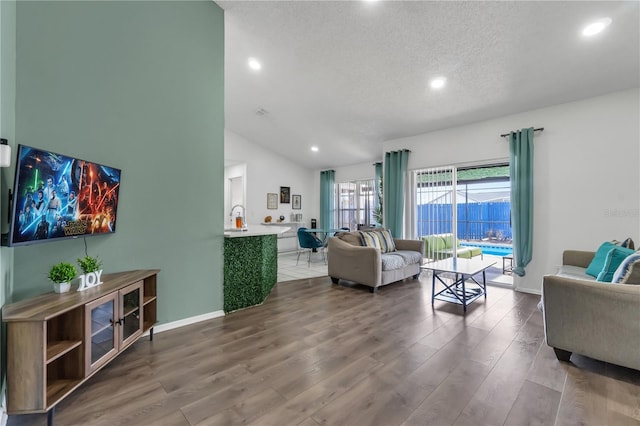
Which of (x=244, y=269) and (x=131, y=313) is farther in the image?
(x=244, y=269)

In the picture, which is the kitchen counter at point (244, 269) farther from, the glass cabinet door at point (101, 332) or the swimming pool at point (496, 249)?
the swimming pool at point (496, 249)

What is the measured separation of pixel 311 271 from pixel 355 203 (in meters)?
3.16

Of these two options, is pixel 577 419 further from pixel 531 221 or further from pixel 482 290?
pixel 531 221

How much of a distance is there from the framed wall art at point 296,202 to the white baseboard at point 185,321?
5.29m

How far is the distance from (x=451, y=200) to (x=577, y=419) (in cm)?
389

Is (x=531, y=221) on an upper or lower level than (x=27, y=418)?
upper

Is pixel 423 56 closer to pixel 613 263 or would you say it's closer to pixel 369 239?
pixel 369 239

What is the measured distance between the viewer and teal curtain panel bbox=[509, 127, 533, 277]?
13.0 feet

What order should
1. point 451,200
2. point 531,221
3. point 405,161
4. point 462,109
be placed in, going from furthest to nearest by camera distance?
point 405,161 < point 451,200 < point 462,109 < point 531,221

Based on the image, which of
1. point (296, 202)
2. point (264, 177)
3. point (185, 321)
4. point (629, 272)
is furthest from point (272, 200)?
point (629, 272)

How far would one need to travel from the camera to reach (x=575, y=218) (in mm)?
3688

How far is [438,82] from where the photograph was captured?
3672 mm

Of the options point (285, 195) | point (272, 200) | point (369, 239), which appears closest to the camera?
point (369, 239)

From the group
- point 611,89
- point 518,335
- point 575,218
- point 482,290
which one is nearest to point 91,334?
point 518,335
